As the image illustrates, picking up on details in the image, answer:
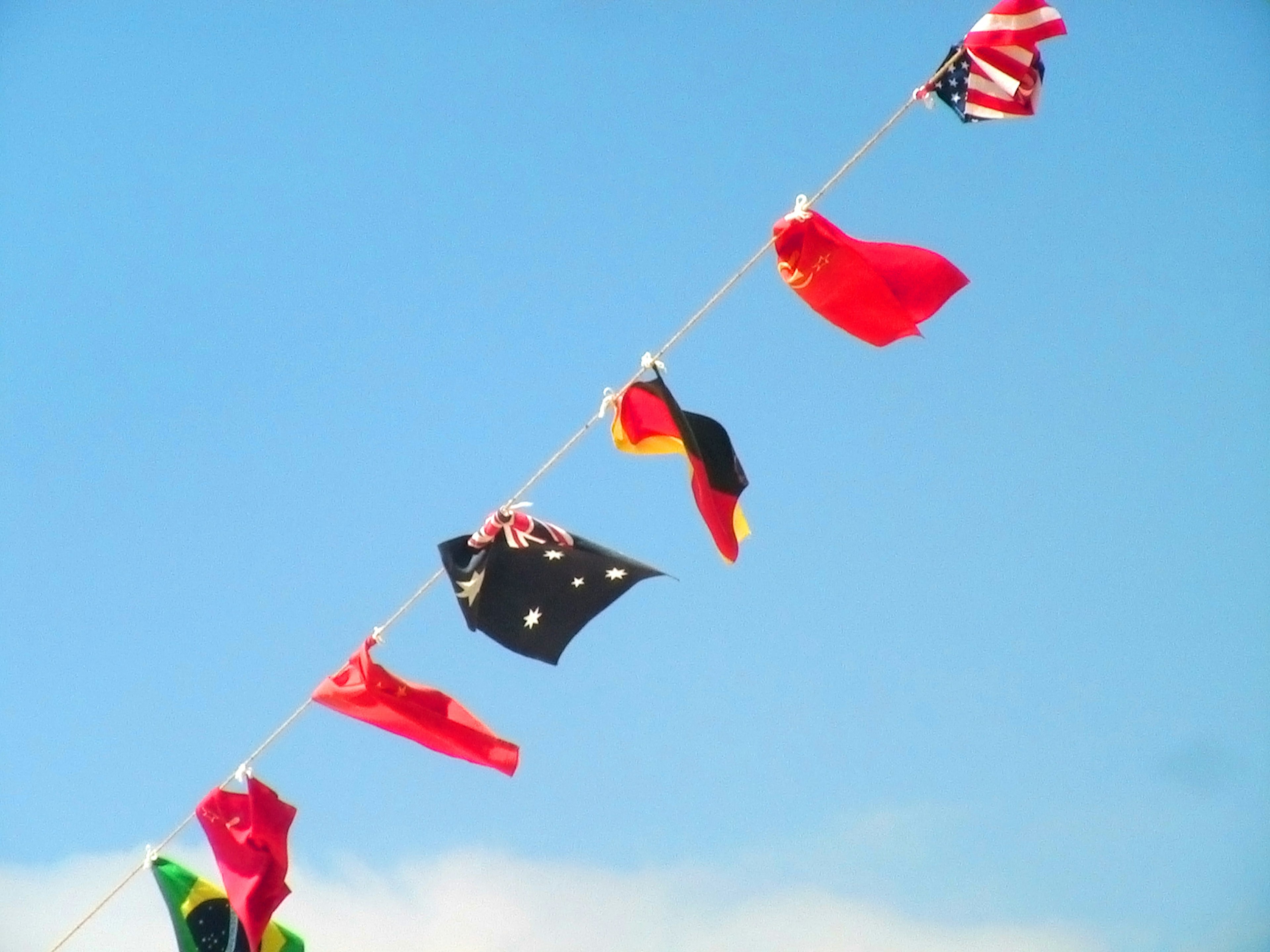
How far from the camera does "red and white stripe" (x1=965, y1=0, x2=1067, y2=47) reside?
9.09m

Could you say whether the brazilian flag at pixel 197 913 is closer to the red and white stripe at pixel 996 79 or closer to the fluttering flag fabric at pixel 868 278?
the fluttering flag fabric at pixel 868 278

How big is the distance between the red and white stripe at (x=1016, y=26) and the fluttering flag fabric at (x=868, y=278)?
1328 millimetres

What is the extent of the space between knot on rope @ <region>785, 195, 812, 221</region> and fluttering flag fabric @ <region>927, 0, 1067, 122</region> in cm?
101

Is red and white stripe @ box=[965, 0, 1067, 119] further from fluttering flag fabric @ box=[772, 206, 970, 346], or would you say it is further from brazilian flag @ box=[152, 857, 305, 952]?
brazilian flag @ box=[152, 857, 305, 952]

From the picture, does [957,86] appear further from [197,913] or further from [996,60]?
[197,913]

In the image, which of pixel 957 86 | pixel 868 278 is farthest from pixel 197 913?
pixel 957 86

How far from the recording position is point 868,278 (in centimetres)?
940

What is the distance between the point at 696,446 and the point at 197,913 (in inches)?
199

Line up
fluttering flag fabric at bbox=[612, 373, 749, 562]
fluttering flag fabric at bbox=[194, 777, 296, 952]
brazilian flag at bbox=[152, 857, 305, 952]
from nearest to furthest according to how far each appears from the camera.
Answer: fluttering flag fabric at bbox=[612, 373, 749, 562] → fluttering flag fabric at bbox=[194, 777, 296, 952] → brazilian flag at bbox=[152, 857, 305, 952]

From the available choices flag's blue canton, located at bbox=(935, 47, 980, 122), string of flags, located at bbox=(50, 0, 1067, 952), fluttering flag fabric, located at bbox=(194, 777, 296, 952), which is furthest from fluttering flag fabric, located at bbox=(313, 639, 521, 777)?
flag's blue canton, located at bbox=(935, 47, 980, 122)

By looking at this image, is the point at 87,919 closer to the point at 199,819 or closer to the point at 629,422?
the point at 199,819

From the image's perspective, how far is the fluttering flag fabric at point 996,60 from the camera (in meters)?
9.09

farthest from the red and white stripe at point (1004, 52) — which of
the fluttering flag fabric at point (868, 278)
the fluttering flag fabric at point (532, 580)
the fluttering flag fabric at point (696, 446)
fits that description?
the fluttering flag fabric at point (532, 580)

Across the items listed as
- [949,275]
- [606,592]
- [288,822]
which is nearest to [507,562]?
[606,592]
